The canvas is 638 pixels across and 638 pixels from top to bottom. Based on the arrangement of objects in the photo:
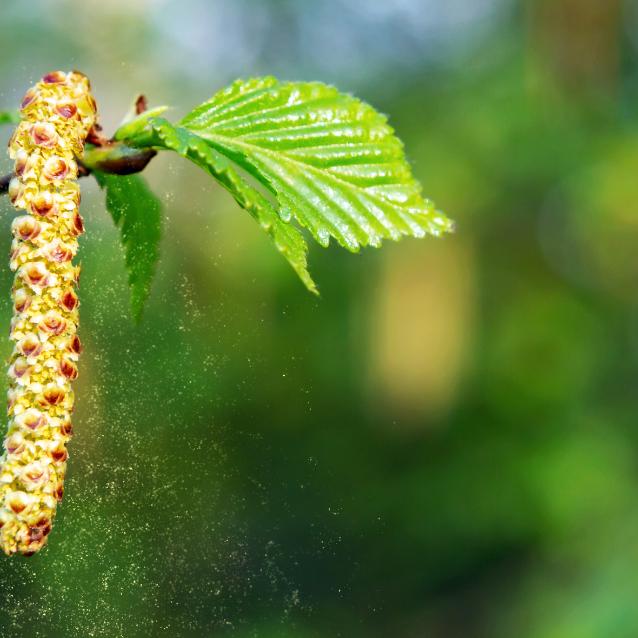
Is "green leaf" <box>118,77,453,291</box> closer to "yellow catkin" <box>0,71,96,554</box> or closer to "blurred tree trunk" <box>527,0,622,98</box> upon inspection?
"yellow catkin" <box>0,71,96,554</box>

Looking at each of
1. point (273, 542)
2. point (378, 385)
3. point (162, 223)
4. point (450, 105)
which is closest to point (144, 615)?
point (273, 542)

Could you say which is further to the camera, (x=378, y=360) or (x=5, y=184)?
(x=378, y=360)

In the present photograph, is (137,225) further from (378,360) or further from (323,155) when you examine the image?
(378,360)

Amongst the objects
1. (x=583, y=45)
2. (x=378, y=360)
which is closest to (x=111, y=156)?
(x=583, y=45)

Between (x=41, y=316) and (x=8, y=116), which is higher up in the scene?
(x=8, y=116)

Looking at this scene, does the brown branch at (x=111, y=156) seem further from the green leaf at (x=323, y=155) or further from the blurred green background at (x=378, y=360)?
the blurred green background at (x=378, y=360)

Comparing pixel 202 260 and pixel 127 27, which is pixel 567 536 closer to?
pixel 202 260

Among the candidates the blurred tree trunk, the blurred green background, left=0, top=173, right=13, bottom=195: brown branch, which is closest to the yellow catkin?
left=0, top=173, right=13, bottom=195: brown branch
